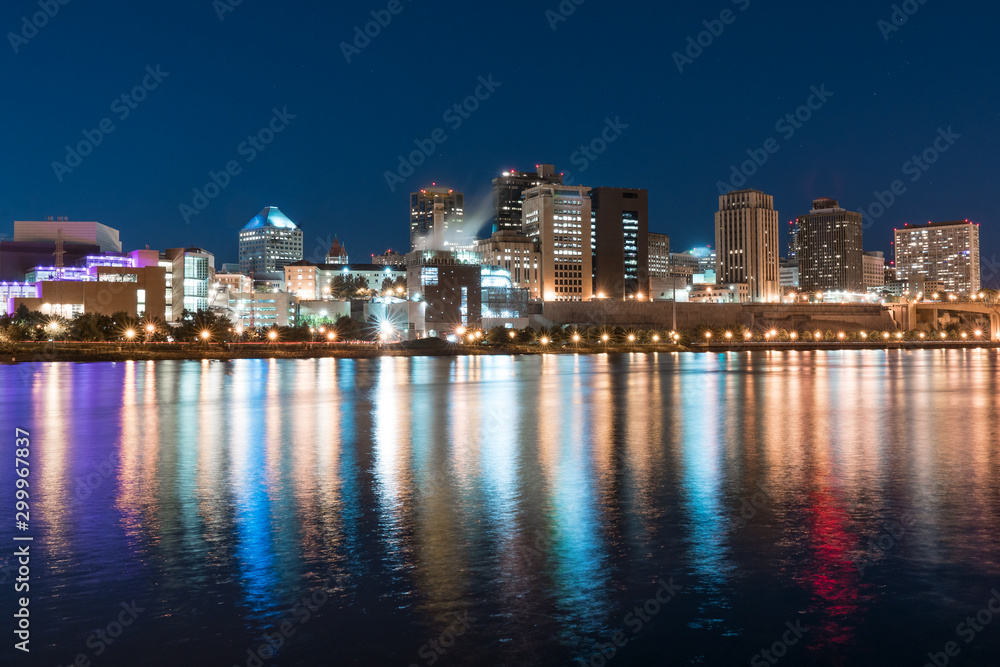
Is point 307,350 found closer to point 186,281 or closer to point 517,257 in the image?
point 186,281

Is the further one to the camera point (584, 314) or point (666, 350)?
point (584, 314)

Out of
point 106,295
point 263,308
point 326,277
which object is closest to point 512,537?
point 106,295

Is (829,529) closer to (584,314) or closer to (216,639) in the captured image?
(216,639)

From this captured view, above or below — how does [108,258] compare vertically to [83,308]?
above

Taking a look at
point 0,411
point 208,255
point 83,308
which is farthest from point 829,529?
point 208,255

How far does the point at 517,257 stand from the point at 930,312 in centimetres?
8746

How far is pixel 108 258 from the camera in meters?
131

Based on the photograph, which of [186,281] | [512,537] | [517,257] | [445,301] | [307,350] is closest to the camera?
[512,537]

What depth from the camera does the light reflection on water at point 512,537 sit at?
7340mm

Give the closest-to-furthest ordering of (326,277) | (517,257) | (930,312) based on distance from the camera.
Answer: (930,312) → (517,257) → (326,277)

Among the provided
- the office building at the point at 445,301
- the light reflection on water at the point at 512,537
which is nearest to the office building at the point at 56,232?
the office building at the point at 445,301

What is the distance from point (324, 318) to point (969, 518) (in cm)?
13855

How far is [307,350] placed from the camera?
303 feet

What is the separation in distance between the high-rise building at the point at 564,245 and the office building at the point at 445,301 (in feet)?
187
